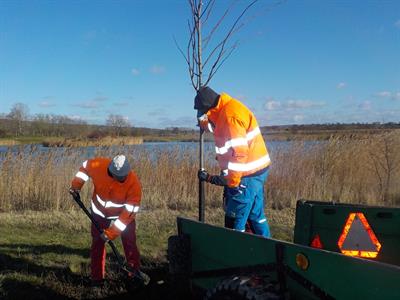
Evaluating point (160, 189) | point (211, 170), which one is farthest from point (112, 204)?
point (211, 170)

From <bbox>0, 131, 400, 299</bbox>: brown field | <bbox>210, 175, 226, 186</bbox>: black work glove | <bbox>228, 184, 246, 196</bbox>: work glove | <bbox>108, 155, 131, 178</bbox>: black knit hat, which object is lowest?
<bbox>0, 131, 400, 299</bbox>: brown field

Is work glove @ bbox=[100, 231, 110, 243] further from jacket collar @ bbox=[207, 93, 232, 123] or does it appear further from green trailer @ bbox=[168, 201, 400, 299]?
jacket collar @ bbox=[207, 93, 232, 123]

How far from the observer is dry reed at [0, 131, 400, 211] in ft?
32.0

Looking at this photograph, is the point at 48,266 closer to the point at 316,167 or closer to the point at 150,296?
the point at 150,296

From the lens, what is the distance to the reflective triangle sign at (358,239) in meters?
3.66

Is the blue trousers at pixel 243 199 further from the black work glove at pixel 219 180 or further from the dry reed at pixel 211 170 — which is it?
the dry reed at pixel 211 170

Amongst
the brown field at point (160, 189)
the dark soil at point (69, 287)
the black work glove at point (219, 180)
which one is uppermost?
the black work glove at point (219, 180)

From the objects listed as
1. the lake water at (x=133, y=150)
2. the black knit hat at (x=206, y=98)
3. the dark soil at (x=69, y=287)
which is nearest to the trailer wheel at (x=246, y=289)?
the dark soil at (x=69, y=287)

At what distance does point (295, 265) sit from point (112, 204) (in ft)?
9.05

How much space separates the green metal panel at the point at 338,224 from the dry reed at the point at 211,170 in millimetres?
5992

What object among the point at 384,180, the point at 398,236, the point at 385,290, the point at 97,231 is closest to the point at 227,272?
the point at 385,290

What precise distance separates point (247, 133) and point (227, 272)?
5.64 feet

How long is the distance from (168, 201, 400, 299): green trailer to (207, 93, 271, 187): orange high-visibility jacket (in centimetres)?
67

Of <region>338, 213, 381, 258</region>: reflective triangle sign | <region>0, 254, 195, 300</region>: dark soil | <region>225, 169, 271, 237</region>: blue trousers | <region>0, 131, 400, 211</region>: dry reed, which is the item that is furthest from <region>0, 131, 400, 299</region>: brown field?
<region>338, 213, 381, 258</region>: reflective triangle sign
